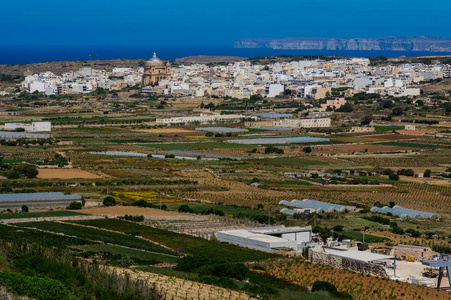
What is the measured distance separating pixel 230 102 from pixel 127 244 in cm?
7074

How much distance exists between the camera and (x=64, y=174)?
4247cm

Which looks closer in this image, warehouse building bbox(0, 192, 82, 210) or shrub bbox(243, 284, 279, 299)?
shrub bbox(243, 284, 279, 299)

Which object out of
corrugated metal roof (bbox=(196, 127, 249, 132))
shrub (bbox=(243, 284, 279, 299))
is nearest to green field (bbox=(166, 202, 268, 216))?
shrub (bbox=(243, 284, 279, 299))

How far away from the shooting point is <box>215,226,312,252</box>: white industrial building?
26.0 meters

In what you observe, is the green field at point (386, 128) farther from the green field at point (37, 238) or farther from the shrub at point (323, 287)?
the shrub at point (323, 287)

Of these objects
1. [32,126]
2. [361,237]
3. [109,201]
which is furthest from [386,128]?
[361,237]

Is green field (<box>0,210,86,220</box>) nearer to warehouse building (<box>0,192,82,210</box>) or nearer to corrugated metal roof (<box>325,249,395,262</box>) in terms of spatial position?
warehouse building (<box>0,192,82,210</box>)

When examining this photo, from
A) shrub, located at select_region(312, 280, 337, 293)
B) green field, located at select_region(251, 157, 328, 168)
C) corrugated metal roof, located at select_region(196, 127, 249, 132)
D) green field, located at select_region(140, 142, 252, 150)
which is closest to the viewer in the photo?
shrub, located at select_region(312, 280, 337, 293)

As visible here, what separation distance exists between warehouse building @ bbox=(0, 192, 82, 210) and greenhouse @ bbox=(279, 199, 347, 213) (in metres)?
8.80

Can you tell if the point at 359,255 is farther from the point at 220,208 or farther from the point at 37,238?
the point at 220,208

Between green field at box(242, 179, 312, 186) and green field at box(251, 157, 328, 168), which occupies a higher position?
green field at box(251, 157, 328, 168)

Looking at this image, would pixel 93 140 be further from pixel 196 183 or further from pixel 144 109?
pixel 144 109

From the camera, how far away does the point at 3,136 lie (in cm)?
6012

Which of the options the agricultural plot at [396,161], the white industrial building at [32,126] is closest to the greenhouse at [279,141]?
the agricultural plot at [396,161]
